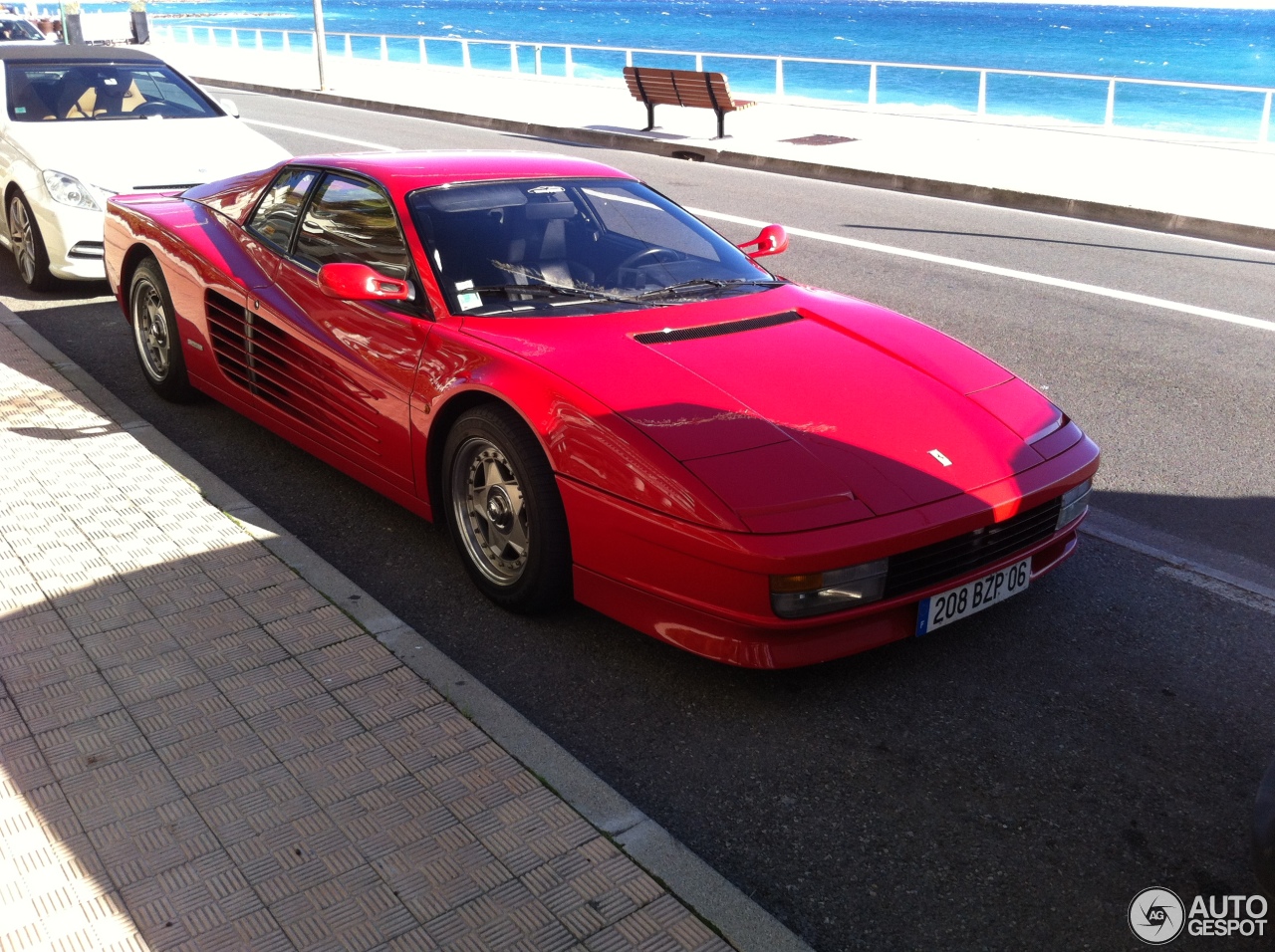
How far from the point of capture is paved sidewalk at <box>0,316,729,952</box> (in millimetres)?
2748

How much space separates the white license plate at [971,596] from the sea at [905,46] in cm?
2236

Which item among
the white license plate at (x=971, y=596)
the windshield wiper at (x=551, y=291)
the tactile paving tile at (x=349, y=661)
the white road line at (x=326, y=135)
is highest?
the windshield wiper at (x=551, y=291)

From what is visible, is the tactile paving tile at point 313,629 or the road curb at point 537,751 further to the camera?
the tactile paving tile at point 313,629

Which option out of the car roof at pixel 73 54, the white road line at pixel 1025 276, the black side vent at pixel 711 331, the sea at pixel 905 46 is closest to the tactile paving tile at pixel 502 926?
the black side vent at pixel 711 331

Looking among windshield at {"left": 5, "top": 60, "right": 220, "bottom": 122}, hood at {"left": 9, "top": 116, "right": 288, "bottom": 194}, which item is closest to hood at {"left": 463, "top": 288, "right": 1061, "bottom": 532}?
hood at {"left": 9, "top": 116, "right": 288, "bottom": 194}

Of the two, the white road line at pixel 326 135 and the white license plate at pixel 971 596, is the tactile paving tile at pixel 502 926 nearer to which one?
the white license plate at pixel 971 596

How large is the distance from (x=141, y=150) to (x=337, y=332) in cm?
458

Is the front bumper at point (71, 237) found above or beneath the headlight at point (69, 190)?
beneath

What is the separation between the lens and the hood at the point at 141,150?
817 cm

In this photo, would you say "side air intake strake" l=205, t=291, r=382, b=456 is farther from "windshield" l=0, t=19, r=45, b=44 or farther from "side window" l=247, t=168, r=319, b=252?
"windshield" l=0, t=19, r=45, b=44

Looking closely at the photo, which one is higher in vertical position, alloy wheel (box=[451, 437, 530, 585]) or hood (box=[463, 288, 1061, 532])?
hood (box=[463, 288, 1061, 532])

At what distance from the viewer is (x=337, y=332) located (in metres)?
4.82

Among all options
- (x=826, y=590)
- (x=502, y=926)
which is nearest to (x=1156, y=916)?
(x=826, y=590)

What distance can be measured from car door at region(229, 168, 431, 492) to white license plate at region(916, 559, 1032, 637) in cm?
195
